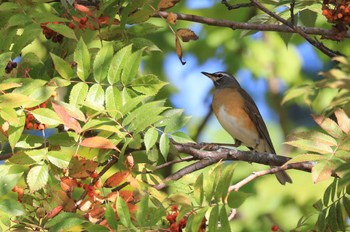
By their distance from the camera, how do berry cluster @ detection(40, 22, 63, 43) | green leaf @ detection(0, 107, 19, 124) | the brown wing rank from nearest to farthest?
green leaf @ detection(0, 107, 19, 124), berry cluster @ detection(40, 22, 63, 43), the brown wing

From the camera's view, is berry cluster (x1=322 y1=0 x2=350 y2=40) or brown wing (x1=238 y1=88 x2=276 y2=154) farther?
brown wing (x1=238 y1=88 x2=276 y2=154)

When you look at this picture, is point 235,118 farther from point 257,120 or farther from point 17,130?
point 17,130

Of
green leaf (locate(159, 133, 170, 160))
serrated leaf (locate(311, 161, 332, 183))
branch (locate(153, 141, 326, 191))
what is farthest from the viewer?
branch (locate(153, 141, 326, 191))

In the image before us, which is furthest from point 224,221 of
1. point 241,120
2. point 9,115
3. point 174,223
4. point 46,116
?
point 241,120

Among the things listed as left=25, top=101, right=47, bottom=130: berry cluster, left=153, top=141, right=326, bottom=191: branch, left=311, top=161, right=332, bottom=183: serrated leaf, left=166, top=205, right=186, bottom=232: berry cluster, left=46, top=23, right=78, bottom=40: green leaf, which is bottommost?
left=153, top=141, right=326, bottom=191: branch

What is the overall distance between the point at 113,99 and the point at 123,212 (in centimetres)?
63

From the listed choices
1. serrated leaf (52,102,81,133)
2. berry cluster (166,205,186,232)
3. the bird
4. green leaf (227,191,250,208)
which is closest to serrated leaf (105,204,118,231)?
berry cluster (166,205,186,232)

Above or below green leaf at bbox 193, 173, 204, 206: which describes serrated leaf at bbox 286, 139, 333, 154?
above

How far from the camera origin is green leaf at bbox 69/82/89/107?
12.8ft

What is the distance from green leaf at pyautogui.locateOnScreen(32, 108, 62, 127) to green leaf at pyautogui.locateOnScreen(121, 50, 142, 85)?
506 mm

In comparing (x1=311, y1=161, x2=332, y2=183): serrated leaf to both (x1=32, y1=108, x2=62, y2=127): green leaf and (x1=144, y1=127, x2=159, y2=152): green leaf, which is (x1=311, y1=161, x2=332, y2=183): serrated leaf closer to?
(x1=144, y1=127, x2=159, y2=152): green leaf

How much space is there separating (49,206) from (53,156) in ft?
1.01

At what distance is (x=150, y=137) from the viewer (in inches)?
150

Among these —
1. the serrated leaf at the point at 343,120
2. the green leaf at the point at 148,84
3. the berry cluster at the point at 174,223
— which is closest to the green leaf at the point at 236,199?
the berry cluster at the point at 174,223
